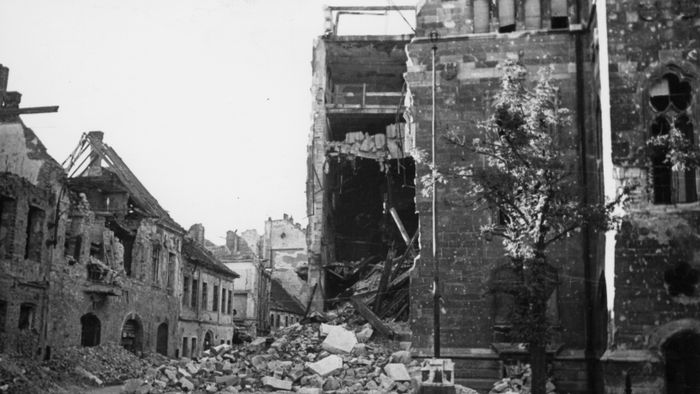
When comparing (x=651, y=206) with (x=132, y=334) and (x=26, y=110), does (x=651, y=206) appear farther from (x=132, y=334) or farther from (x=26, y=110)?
(x=132, y=334)

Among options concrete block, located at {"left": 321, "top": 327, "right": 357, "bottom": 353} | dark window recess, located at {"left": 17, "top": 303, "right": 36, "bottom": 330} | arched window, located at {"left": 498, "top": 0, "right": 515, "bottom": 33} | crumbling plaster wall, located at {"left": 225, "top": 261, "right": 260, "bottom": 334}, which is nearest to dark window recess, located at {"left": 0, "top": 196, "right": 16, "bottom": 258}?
dark window recess, located at {"left": 17, "top": 303, "right": 36, "bottom": 330}

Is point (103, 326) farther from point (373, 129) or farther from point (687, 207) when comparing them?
point (687, 207)

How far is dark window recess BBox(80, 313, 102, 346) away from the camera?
2941cm

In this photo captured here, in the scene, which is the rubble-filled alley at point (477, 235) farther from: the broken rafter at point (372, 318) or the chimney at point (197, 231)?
the chimney at point (197, 231)

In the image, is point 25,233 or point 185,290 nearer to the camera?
point 25,233

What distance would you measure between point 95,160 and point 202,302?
36.5ft

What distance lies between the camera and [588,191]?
65.0 ft

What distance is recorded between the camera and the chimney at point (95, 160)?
34.8 meters

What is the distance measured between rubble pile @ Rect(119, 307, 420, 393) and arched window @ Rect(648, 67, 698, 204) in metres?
7.17

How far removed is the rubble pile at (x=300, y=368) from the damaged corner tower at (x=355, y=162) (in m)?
5.81

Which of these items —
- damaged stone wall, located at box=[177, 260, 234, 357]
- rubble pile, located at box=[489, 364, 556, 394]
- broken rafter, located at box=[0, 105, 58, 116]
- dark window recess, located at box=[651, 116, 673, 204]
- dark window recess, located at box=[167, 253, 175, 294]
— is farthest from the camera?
damaged stone wall, located at box=[177, 260, 234, 357]

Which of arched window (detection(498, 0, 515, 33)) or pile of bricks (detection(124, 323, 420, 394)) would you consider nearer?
pile of bricks (detection(124, 323, 420, 394))

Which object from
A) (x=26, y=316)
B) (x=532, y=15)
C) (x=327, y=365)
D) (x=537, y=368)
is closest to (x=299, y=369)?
(x=327, y=365)

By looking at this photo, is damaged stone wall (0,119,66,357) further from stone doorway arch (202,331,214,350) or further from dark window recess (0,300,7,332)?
stone doorway arch (202,331,214,350)
